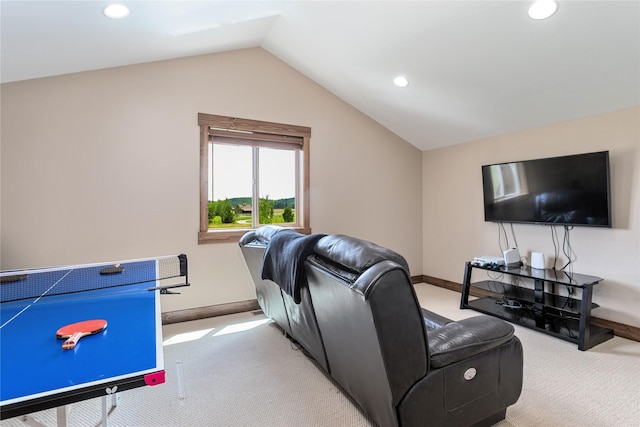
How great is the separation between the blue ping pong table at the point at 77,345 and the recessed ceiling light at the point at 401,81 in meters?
3.01

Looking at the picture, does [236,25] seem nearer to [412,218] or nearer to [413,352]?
[413,352]

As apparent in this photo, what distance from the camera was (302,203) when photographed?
164 inches

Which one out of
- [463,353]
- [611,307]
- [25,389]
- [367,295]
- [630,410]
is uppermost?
[367,295]

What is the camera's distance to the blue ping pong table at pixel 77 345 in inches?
35.1

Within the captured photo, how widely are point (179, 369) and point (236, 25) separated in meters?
3.02

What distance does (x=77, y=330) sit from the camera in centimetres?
124

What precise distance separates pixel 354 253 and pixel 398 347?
0.43 metres

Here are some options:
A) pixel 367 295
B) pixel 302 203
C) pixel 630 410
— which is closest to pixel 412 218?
pixel 302 203

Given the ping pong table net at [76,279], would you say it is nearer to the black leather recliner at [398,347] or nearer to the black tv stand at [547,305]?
the black leather recliner at [398,347]

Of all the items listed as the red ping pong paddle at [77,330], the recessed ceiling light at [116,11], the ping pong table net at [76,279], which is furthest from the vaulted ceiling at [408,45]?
the red ping pong paddle at [77,330]

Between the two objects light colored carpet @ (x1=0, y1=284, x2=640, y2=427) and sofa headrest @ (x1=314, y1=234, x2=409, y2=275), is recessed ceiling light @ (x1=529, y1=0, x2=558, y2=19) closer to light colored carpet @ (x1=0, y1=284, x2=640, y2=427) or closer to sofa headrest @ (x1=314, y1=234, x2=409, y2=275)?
sofa headrest @ (x1=314, y1=234, x2=409, y2=275)

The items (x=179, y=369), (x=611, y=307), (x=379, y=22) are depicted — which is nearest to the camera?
(x=179, y=369)

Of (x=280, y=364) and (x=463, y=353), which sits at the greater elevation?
(x=463, y=353)

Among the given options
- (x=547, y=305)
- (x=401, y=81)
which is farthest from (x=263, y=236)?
(x=547, y=305)
